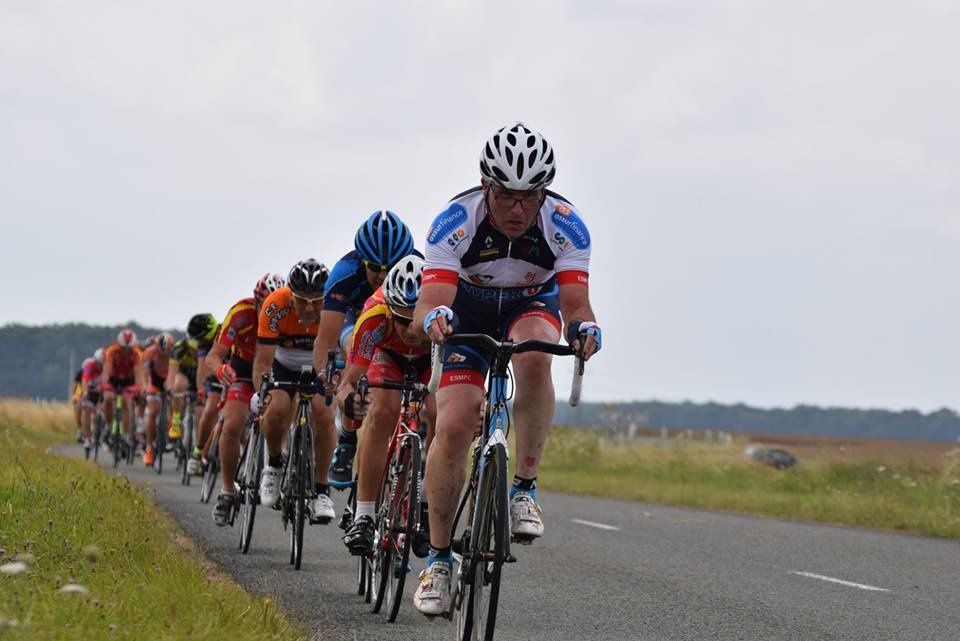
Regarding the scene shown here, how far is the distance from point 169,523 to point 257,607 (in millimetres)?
6689

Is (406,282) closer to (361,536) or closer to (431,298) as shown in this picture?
(361,536)

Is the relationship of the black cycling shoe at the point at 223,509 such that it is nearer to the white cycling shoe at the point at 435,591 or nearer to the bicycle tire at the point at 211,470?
the bicycle tire at the point at 211,470

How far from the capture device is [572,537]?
1422cm

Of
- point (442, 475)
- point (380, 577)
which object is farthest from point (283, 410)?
point (442, 475)

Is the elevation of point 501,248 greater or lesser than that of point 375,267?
lesser

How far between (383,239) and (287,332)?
2254 mm

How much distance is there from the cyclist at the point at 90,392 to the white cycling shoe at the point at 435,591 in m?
22.0

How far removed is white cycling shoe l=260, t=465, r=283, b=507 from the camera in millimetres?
11438

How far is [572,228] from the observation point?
6.95 m

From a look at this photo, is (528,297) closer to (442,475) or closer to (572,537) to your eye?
(442,475)

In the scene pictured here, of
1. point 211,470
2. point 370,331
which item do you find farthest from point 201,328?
point 370,331

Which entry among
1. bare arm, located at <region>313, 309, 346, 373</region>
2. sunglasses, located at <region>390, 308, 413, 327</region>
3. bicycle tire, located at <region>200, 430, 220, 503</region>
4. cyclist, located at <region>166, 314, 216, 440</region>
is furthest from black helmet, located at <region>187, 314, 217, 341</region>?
sunglasses, located at <region>390, 308, 413, 327</region>

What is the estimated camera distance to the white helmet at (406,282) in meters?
8.38

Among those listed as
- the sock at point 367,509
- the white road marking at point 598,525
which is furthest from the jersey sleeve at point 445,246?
the white road marking at point 598,525
